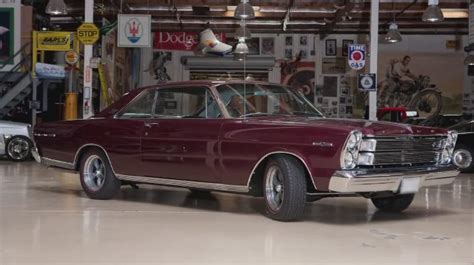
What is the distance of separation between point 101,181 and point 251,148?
2.40 meters

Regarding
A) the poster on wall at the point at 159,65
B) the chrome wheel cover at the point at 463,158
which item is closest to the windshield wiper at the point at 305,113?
the chrome wheel cover at the point at 463,158

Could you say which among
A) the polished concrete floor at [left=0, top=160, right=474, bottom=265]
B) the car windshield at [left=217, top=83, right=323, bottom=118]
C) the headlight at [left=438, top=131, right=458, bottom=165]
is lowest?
the polished concrete floor at [left=0, top=160, right=474, bottom=265]

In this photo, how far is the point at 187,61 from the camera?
24.3 metres

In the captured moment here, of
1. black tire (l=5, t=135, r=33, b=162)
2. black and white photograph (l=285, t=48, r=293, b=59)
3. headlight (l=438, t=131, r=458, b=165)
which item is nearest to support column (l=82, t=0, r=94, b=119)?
black tire (l=5, t=135, r=33, b=162)

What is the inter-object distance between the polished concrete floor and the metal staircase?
27.1 ft

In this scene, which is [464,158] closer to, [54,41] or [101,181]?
[101,181]

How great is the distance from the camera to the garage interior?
5.23 m

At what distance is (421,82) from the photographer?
79.9ft

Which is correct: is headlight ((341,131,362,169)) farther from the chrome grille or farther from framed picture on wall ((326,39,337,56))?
framed picture on wall ((326,39,337,56))

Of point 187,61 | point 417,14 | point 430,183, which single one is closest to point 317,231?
point 430,183

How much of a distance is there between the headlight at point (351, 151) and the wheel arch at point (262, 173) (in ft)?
1.19

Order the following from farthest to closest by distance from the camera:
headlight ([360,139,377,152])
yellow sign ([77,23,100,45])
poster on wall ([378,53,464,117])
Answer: poster on wall ([378,53,464,117]), yellow sign ([77,23,100,45]), headlight ([360,139,377,152])

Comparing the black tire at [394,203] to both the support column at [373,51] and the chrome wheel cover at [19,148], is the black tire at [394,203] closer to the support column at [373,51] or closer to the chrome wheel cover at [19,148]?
the support column at [373,51]

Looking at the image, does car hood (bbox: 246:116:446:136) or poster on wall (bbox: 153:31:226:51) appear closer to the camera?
car hood (bbox: 246:116:446:136)
